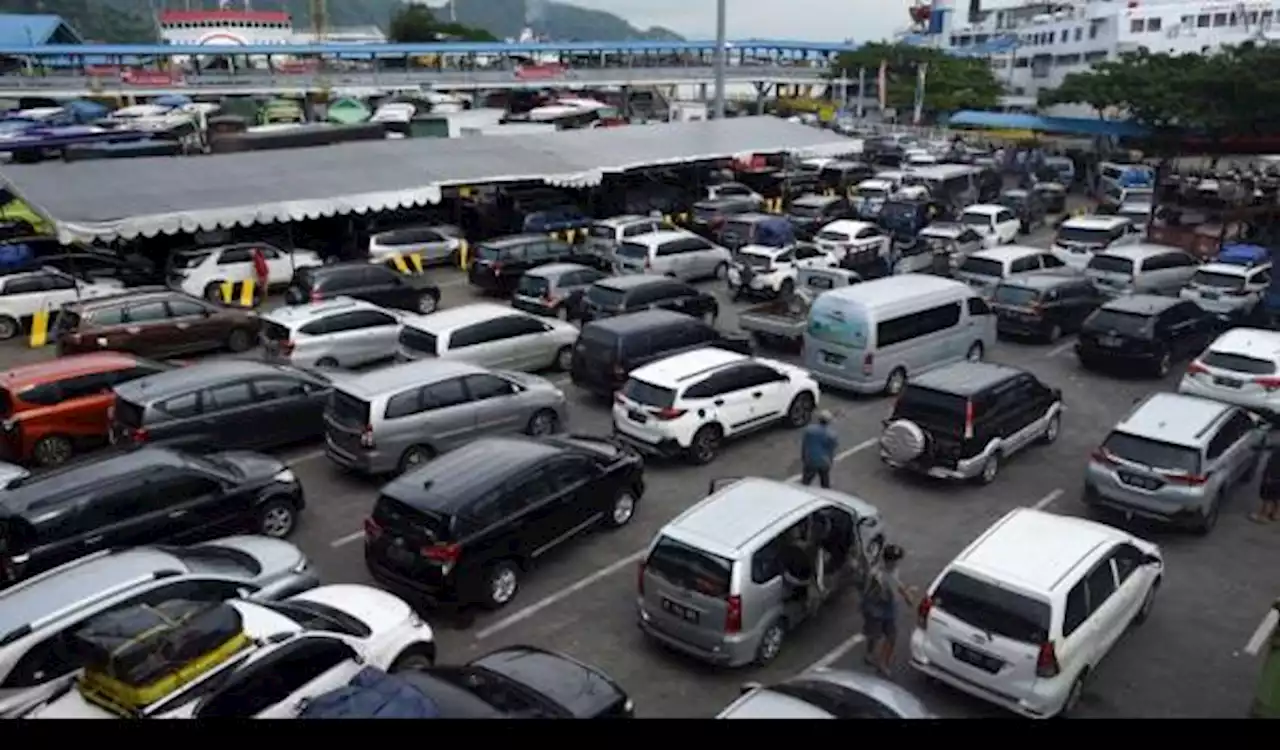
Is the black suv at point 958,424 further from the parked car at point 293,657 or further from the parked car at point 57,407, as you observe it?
the parked car at point 57,407

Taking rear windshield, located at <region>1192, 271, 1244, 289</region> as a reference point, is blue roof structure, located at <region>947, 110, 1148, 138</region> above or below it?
above

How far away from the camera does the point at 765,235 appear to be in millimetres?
26812

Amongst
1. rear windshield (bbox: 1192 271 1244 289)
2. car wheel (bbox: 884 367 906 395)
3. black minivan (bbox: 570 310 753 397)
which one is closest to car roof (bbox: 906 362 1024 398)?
car wheel (bbox: 884 367 906 395)

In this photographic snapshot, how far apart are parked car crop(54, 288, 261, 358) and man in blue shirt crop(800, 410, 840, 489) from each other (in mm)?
10929

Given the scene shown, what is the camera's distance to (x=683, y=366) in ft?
48.8

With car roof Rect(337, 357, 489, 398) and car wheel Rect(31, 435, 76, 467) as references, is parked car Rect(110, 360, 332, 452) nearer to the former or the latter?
car wheel Rect(31, 435, 76, 467)

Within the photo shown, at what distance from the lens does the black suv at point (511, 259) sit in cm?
2336

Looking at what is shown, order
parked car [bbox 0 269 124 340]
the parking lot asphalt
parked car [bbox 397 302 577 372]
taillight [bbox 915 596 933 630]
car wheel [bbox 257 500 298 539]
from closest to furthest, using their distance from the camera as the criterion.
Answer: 1. taillight [bbox 915 596 933 630]
2. the parking lot asphalt
3. car wheel [bbox 257 500 298 539]
4. parked car [bbox 397 302 577 372]
5. parked car [bbox 0 269 124 340]

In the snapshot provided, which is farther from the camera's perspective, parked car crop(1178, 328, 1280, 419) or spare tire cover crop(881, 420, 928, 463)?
parked car crop(1178, 328, 1280, 419)

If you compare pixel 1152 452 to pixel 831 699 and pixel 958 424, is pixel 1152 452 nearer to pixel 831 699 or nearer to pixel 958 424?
pixel 958 424

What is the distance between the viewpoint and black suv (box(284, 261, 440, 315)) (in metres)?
20.9

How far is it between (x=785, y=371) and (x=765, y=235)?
1147 cm
